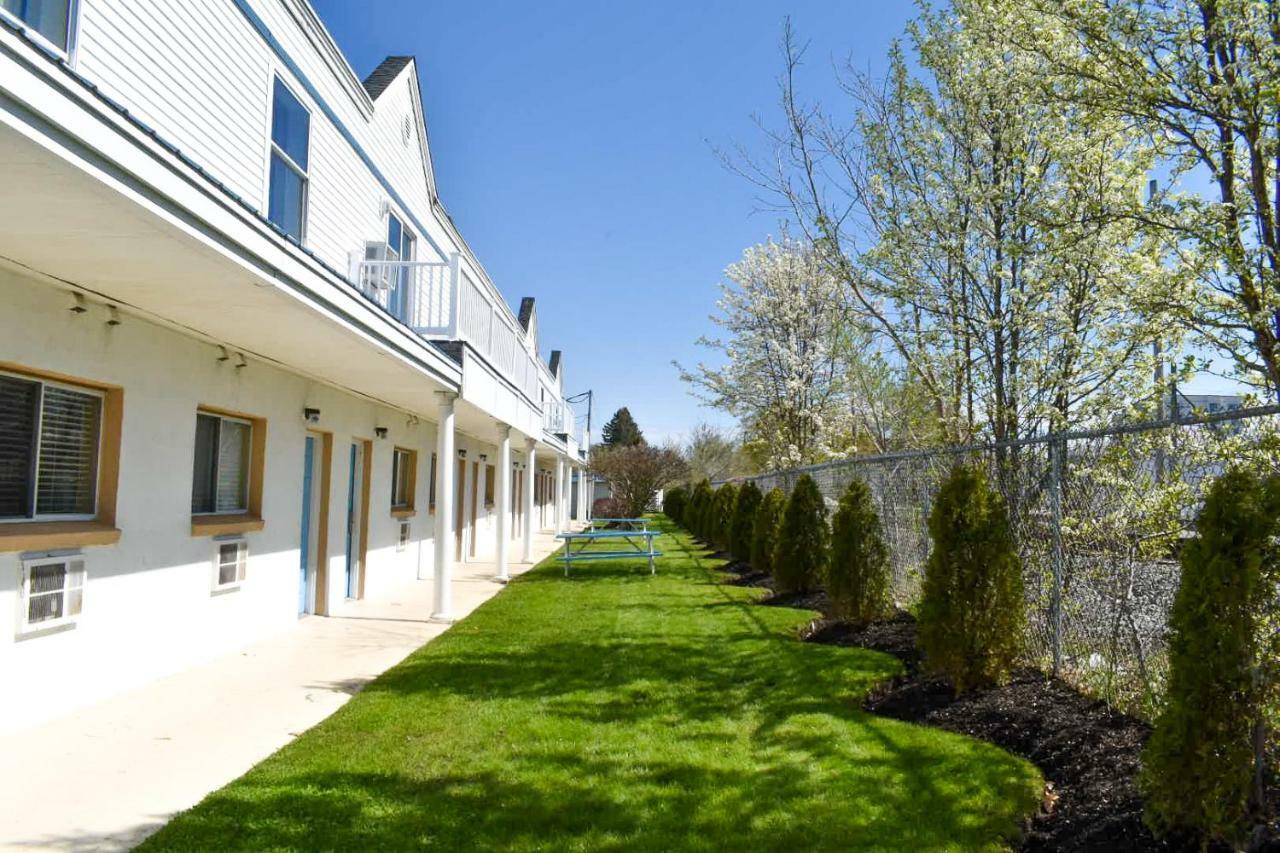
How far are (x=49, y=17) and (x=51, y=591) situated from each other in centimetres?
338

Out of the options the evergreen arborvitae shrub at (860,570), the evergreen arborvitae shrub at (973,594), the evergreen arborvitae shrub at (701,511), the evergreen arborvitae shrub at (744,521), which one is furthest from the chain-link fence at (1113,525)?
the evergreen arborvitae shrub at (701,511)

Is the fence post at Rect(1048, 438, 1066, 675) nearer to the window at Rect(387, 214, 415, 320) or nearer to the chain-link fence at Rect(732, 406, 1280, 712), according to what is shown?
the chain-link fence at Rect(732, 406, 1280, 712)

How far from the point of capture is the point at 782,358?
71.4 ft

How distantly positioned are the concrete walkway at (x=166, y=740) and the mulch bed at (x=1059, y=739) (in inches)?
154

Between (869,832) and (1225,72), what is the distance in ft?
16.3

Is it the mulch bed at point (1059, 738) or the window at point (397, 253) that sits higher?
the window at point (397, 253)

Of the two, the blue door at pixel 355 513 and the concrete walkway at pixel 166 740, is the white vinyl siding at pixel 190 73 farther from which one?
the blue door at pixel 355 513

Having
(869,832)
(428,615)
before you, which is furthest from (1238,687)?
(428,615)

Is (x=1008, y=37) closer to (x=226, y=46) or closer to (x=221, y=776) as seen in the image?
(x=226, y=46)

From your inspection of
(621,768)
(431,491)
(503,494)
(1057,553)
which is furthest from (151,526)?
(431,491)

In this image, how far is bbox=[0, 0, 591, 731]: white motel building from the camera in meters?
3.83

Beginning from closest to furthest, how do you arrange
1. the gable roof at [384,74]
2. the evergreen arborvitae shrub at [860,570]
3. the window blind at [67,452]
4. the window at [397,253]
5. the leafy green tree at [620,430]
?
the window blind at [67,452], the evergreen arborvitae shrub at [860,570], the window at [397,253], the gable roof at [384,74], the leafy green tree at [620,430]

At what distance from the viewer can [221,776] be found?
447 cm

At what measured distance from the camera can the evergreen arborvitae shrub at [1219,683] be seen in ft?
10.7
